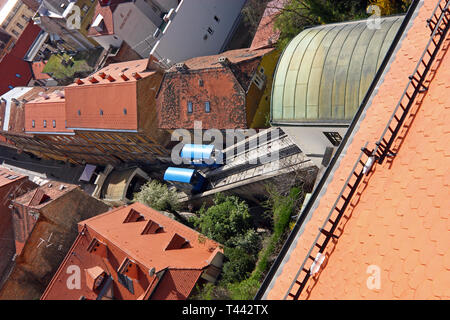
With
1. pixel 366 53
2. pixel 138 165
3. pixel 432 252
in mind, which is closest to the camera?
pixel 432 252

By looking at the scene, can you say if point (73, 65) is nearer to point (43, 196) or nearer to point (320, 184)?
point (43, 196)

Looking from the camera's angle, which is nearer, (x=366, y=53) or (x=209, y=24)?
(x=366, y=53)

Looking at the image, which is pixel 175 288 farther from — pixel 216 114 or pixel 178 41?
pixel 178 41

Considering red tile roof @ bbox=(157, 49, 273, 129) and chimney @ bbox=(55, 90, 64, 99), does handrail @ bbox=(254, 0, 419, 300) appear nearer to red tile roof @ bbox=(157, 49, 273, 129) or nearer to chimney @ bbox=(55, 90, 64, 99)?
red tile roof @ bbox=(157, 49, 273, 129)

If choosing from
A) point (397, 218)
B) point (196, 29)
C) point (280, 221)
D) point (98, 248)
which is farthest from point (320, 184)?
point (196, 29)

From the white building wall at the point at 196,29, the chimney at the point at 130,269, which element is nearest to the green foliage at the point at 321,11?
the white building wall at the point at 196,29

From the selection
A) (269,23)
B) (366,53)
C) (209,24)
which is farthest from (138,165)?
(366,53)

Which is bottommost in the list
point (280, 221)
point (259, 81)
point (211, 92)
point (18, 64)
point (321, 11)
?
point (280, 221)
